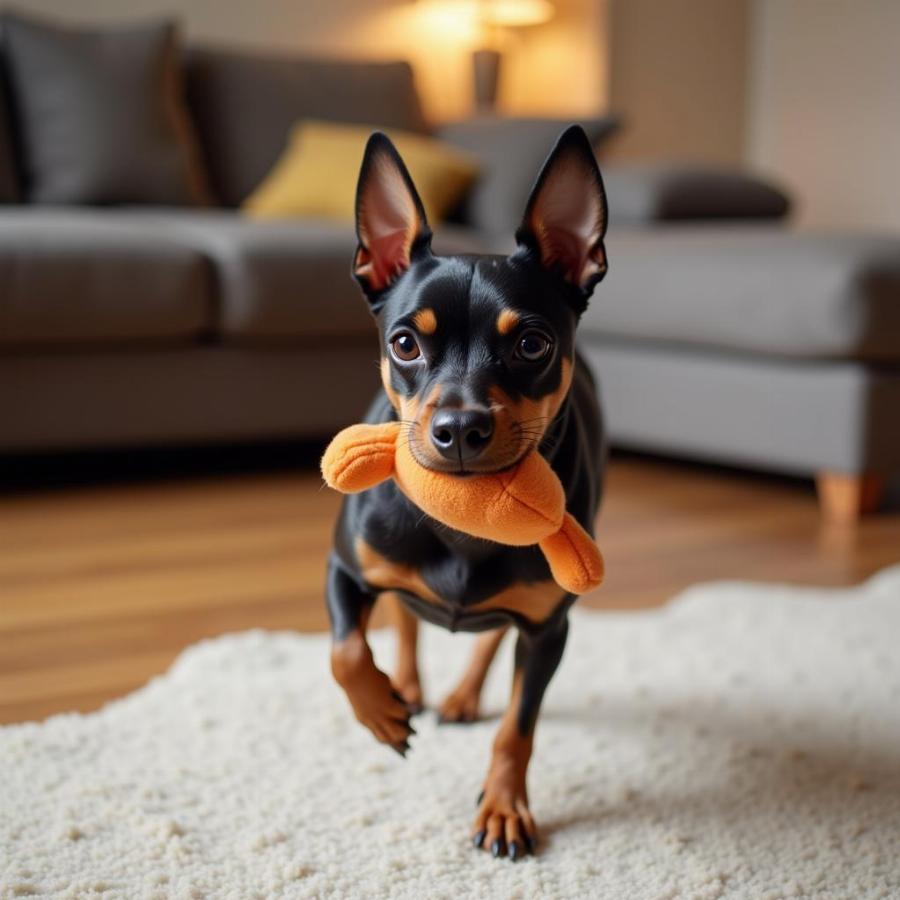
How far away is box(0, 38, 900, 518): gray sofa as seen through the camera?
2.82 meters

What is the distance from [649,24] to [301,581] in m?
4.00

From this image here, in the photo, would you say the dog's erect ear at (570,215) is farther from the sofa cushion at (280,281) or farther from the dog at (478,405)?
the sofa cushion at (280,281)

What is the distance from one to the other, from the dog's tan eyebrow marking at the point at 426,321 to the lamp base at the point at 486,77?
4.18m

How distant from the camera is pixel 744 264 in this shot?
9.85 feet

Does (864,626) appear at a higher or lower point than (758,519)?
higher

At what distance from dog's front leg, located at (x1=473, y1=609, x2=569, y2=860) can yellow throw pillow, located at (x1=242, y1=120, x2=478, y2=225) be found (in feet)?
8.67

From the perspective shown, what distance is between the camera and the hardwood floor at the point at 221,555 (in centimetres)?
188

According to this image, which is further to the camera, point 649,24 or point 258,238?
point 649,24

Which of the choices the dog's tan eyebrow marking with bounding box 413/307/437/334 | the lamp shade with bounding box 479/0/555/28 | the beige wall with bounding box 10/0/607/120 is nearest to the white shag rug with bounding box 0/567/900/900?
the dog's tan eyebrow marking with bounding box 413/307/437/334

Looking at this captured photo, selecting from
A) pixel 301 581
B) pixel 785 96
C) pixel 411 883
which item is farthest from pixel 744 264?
pixel 785 96

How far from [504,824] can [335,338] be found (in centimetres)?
217

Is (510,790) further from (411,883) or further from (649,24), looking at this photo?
(649,24)

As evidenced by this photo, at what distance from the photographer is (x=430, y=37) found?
520 centimetres

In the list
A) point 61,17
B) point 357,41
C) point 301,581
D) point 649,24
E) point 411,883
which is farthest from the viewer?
point 649,24
